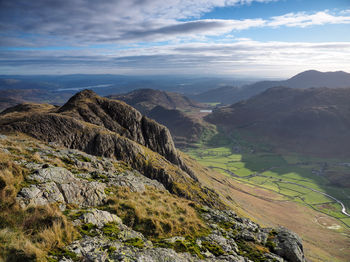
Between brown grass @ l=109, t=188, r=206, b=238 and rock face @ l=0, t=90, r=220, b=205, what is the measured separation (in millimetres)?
35213

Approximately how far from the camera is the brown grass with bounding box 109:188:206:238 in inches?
662

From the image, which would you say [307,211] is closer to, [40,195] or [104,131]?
[104,131]

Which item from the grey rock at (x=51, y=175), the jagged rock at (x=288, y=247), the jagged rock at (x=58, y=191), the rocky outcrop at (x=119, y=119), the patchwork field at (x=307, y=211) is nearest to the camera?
the jagged rock at (x=58, y=191)

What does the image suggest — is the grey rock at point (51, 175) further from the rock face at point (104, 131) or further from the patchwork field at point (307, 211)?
the patchwork field at point (307, 211)

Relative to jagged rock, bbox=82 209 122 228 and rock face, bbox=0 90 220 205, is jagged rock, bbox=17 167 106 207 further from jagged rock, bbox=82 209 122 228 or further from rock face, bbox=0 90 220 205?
rock face, bbox=0 90 220 205

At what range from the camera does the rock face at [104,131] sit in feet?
163

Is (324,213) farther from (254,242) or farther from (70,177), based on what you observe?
(70,177)

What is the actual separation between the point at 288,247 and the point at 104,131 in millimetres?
50189

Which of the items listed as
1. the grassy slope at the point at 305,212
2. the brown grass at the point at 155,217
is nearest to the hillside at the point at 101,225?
the brown grass at the point at 155,217

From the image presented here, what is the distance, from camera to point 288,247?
2092 cm

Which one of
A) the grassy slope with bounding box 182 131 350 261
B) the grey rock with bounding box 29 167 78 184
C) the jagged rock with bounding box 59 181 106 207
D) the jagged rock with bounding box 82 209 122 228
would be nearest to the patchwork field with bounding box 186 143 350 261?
the grassy slope with bounding box 182 131 350 261

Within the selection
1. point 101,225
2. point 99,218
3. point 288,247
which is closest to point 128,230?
point 101,225

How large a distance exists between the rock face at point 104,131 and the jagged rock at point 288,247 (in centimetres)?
3630

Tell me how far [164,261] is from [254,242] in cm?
1252
